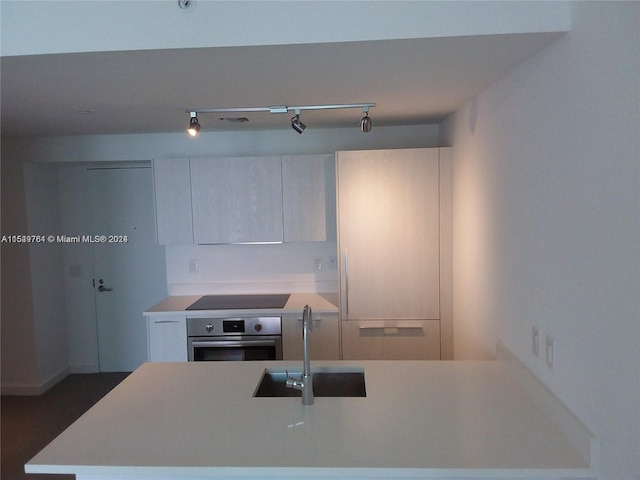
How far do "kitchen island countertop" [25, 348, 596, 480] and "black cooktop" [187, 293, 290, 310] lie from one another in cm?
133

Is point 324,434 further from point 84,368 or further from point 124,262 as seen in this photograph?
point 84,368

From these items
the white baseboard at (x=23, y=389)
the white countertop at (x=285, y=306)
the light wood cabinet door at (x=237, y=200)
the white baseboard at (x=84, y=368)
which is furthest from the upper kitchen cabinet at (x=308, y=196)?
the white baseboard at (x=23, y=389)

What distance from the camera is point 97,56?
1.62 meters

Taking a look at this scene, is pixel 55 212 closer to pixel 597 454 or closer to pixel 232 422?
pixel 232 422

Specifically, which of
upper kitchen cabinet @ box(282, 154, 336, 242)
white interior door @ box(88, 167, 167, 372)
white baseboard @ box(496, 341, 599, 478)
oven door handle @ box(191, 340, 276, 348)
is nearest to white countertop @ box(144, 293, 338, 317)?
oven door handle @ box(191, 340, 276, 348)

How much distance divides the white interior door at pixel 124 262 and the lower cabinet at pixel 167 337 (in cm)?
107

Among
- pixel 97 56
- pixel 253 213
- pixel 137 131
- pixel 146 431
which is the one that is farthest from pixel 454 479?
pixel 137 131

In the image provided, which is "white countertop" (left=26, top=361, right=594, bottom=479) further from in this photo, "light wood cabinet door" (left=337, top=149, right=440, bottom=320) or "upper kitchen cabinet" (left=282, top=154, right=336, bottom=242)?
"upper kitchen cabinet" (left=282, top=154, right=336, bottom=242)

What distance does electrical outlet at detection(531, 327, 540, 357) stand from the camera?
5.75ft

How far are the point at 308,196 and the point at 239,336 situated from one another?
121 cm

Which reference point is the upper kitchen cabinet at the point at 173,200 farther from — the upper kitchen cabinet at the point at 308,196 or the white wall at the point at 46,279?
the white wall at the point at 46,279

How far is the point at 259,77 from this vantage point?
1971 millimetres

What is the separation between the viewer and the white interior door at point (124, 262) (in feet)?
14.1

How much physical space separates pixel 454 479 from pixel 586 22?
1.48 metres
